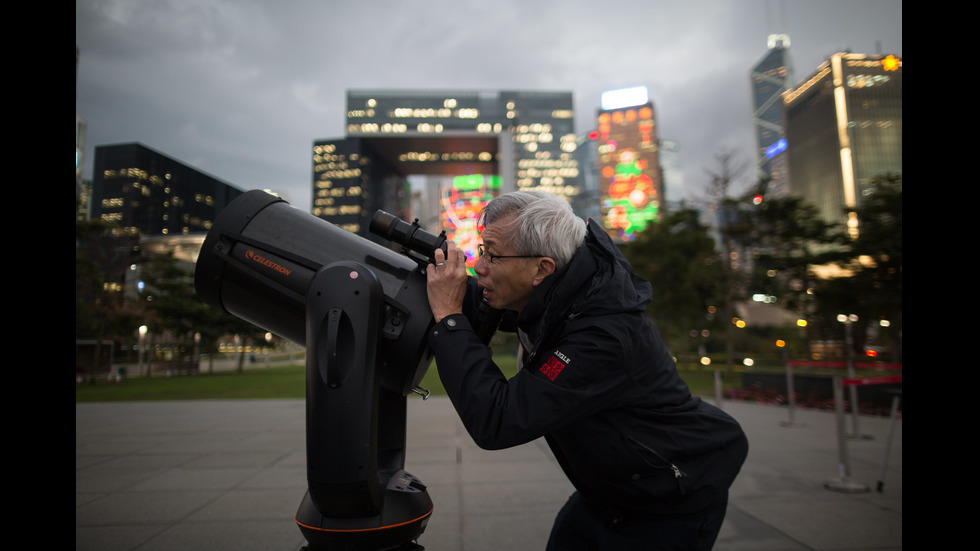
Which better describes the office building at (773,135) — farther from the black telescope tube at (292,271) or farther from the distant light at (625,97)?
the distant light at (625,97)

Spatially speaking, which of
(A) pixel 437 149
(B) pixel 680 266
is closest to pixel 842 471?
(B) pixel 680 266

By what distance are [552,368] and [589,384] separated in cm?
10

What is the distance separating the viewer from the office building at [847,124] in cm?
521

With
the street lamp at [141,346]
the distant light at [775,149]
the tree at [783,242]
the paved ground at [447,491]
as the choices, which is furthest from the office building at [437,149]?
the distant light at [775,149]

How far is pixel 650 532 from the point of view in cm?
142

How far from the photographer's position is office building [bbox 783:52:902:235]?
5.21 m

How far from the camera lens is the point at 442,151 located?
49.0m

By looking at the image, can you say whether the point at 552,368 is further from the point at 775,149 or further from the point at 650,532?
the point at 775,149

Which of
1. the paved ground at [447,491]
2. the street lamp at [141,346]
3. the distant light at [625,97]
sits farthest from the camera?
the distant light at [625,97]

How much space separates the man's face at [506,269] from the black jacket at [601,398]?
8 centimetres

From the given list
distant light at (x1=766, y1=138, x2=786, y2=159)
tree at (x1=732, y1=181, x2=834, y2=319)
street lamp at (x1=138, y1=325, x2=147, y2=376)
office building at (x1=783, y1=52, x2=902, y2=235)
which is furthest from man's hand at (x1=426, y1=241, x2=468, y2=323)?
distant light at (x1=766, y1=138, x2=786, y2=159)
